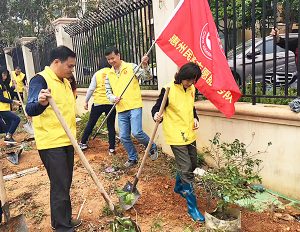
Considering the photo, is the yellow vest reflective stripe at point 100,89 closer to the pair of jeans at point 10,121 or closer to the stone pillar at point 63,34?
the pair of jeans at point 10,121

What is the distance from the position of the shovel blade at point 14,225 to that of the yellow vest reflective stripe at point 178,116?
5.65 feet

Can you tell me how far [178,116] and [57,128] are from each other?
4.23ft

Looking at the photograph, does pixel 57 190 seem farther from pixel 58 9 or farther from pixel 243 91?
pixel 58 9

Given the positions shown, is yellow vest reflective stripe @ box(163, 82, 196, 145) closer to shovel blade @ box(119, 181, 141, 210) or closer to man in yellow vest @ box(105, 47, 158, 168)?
shovel blade @ box(119, 181, 141, 210)

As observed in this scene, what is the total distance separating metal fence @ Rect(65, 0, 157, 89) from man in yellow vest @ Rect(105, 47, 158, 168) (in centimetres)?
73

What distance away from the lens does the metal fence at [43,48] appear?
34.0 feet

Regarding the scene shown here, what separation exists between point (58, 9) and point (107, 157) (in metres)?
12.8

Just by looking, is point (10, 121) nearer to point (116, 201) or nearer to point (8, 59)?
point (116, 201)

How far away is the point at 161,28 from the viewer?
4.95 meters

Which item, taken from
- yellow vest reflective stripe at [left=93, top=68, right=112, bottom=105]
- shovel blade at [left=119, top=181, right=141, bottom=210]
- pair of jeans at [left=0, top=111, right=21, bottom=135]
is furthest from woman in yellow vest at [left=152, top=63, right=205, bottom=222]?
pair of jeans at [left=0, top=111, right=21, bottom=135]

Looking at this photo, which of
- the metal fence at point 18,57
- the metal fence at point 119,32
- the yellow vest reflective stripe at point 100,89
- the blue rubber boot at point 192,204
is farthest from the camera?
the metal fence at point 18,57

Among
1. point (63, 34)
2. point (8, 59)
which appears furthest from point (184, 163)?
point (8, 59)

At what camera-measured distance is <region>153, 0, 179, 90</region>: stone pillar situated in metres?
4.73

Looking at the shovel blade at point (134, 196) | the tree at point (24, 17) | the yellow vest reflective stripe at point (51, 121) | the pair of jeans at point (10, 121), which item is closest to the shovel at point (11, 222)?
the yellow vest reflective stripe at point (51, 121)
